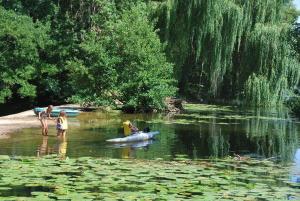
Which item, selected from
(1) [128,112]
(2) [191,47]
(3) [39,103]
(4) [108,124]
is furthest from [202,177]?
(2) [191,47]

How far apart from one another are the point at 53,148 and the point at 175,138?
533cm

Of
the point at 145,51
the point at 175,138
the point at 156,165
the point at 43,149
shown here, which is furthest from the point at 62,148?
the point at 145,51

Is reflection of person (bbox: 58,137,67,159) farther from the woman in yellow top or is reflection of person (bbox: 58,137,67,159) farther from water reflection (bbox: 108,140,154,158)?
water reflection (bbox: 108,140,154,158)

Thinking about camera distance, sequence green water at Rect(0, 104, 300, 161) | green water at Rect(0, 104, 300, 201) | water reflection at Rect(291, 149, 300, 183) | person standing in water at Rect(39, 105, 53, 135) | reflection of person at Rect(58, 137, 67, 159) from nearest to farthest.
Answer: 1. green water at Rect(0, 104, 300, 201)
2. water reflection at Rect(291, 149, 300, 183)
3. reflection of person at Rect(58, 137, 67, 159)
4. green water at Rect(0, 104, 300, 161)
5. person standing in water at Rect(39, 105, 53, 135)

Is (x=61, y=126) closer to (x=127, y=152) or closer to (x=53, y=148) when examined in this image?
(x=53, y=148)

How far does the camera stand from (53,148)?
15656 millimetres

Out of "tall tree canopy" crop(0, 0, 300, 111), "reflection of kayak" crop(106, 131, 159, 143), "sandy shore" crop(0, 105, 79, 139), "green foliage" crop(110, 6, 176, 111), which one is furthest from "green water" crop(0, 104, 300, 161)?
"tall tree canopy" crop(0, 0, 300, 111)

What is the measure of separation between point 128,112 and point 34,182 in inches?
758

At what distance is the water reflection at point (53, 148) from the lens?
1457cm

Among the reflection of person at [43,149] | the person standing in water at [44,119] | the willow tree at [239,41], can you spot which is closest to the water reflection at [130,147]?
the reflection of person at [43,149]

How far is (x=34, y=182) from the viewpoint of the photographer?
33.9ft

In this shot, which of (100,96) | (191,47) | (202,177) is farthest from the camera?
(191,47)

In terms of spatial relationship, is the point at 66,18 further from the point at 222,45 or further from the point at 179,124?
the point at 179,124

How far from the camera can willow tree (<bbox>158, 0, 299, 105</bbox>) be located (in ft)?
113
